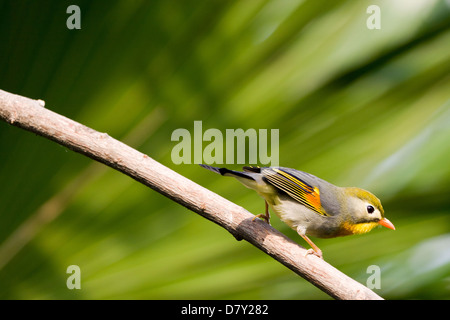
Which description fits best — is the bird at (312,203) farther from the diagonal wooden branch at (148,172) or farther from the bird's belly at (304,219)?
the diagonal wooden branch at (148,172)

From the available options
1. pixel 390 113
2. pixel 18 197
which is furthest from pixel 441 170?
pixel 18 197

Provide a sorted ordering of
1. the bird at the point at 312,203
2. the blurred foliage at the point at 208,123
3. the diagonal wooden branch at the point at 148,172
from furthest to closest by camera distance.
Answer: the bird at the point at 312,203, the blurred foliage at the point at 208,123, the diagonal wooden branch at the point at 148,172

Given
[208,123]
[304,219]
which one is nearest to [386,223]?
[304,219]

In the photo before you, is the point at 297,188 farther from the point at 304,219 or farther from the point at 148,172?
the point at 148,172

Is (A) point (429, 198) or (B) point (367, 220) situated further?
(B) point (367, 220)

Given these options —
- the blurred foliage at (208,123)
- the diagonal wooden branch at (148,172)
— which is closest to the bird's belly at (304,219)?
the blurred foliage at (208,123)

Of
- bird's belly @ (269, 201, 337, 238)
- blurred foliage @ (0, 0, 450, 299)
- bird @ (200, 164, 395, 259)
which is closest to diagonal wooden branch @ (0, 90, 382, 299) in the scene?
blurred foliage @ (0, 0, 450, 299)

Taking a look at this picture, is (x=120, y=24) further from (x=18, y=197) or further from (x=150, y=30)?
(x=18, y=197)
